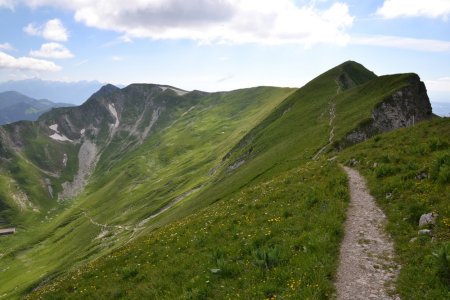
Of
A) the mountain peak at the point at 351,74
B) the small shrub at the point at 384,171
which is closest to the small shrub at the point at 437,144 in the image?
the small shrub at the point at 384,171

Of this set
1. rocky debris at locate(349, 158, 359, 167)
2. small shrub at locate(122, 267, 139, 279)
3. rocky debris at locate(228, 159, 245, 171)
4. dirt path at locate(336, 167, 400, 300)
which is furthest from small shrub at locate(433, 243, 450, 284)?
rocky debris at locate(228, 159, 245, 171)

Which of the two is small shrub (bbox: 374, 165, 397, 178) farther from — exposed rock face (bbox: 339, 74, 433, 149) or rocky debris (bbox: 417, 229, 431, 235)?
exposed rock face (bbox: 339, 74, 433, 149)

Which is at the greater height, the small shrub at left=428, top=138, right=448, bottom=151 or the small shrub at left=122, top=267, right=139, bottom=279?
the small shrub at left=428, top=138, right=448, bottom=151

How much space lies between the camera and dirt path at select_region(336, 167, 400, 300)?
39.3 feet

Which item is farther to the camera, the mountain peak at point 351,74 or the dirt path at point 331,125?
the mountain peak at point 351,74

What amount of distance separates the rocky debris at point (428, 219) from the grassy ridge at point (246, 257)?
351 centimetres

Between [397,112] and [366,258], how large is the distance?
53.0 metres

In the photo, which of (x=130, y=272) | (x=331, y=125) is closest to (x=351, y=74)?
(x=331, y=125)

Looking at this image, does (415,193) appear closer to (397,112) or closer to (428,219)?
(428,219)

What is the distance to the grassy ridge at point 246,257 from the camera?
524 inches

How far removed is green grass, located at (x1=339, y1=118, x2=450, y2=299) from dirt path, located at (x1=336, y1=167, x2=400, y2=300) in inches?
17.0

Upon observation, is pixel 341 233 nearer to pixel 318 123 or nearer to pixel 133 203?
pixel 318 123

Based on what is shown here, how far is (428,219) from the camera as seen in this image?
14969mm

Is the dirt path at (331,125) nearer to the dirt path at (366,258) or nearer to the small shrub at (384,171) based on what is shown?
the small shrub at (384,171)
